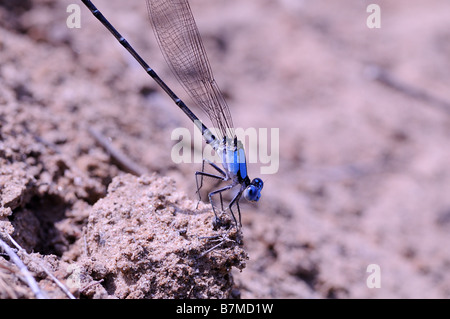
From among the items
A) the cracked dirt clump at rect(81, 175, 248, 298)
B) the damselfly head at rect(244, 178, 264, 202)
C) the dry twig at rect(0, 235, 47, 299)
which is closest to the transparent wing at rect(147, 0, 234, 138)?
the damselfly head at rect(244, 178, 264, 202)

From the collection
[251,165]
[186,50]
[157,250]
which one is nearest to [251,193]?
[157,250]

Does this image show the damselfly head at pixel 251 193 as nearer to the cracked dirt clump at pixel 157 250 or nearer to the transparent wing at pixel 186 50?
the cracked dirt clump at pixel 157 250

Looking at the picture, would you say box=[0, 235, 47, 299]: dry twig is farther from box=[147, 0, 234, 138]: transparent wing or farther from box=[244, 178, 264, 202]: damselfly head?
box=[147, 0, 234, 138]: transparent wing

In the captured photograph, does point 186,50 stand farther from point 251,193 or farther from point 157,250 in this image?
point 157,250

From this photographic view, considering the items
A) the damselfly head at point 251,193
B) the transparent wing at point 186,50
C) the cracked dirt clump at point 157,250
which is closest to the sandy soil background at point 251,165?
the cracked dirt clump at point 157,250

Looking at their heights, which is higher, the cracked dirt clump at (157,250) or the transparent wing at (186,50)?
the transparent wing at (186,50)

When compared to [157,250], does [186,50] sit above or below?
above

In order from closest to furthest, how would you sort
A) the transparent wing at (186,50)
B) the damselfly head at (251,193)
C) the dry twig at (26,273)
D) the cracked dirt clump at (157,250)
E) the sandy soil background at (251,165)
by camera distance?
the dry twig at (26,273)
the cracked dirt clump at (157,250)
the sandy soil background at (251,165)
the damselfly head at (251,193)
the transparent wing at (186,50)
